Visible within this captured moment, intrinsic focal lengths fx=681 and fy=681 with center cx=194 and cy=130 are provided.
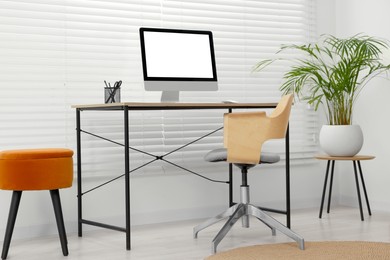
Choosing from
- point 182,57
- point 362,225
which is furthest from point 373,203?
point 182,57

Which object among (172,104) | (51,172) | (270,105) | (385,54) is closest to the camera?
(51,172)

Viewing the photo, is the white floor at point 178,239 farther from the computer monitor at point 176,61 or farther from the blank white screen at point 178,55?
the blank white screen at point 178,55

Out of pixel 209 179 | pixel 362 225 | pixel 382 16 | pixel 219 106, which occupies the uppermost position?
pixel 382 16

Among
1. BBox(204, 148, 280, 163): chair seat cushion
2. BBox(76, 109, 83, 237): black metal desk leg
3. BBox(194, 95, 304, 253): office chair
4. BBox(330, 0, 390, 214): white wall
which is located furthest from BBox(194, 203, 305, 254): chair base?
BBox(330, 0, 390, 214): white wall

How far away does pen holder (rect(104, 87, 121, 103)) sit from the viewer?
4031 mm

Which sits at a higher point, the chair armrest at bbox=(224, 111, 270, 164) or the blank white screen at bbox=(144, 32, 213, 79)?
the blank white screen at bbox=(144, 32, 213, 79)

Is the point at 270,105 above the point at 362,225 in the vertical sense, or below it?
above

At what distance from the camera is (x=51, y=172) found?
11.6 ft

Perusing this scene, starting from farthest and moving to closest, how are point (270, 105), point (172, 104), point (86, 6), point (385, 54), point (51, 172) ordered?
point (385, 54), point (86, 6), point (270, 105), point (172, 104), point (51, 172)

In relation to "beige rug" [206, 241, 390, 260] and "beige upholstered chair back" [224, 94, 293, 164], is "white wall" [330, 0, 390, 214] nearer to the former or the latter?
"beige rug" [206, 241, 390, 260]

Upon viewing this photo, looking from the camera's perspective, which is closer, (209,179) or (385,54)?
(209,179)

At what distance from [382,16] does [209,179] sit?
1.79 m

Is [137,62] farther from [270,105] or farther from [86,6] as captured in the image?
[270,105]

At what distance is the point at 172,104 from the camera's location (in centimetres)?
377
